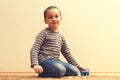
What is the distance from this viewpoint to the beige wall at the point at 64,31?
6.29 ft

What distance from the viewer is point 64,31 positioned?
192 centimetres

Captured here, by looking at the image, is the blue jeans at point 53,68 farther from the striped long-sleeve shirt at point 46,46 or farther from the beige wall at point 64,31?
the beige wall at point 64,31

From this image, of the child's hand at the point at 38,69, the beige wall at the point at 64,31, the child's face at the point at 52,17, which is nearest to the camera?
the child's hand at the point at 38,69

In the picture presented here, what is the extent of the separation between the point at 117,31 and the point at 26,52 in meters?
0.55

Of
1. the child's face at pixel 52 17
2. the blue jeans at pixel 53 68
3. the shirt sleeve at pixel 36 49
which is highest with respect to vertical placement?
the child's face at pixel 52 17

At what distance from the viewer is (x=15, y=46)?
1925 mm

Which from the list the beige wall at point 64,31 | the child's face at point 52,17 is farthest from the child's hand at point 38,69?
the beige wall at point 64,31

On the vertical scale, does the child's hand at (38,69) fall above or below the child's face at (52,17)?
below

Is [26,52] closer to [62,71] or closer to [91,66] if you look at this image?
Result: [91,66]

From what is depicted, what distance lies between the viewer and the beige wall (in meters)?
1.92

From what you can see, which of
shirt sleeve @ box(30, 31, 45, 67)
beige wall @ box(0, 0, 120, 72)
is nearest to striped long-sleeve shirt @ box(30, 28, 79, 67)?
shirt sleeve @ box(30, 31, 45, 67)

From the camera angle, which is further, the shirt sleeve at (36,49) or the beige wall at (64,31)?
the beige wall at (64,31)

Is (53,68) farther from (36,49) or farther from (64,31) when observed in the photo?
(64,31)

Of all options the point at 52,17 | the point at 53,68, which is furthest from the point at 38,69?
the point at 52,17
